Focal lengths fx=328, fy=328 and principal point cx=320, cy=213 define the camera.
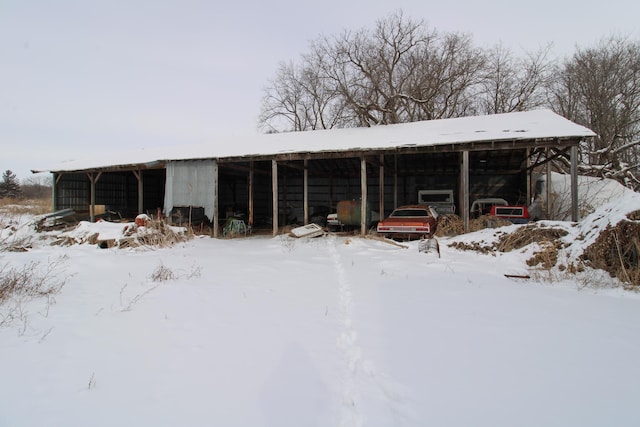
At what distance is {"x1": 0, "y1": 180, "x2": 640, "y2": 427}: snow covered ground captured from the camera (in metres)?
2.15

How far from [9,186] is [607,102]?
64.2 metres

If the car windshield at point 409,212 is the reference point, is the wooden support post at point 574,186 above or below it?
above

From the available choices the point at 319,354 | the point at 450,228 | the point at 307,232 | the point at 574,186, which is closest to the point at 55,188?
the point at 307,232

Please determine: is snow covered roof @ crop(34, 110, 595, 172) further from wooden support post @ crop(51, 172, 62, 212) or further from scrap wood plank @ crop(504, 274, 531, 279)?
scrap wood plank @ crop(504, 274, 531, 279)

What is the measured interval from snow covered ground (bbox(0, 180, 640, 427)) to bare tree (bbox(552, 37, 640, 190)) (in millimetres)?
18536

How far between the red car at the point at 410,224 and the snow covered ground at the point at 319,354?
4951 millimetres

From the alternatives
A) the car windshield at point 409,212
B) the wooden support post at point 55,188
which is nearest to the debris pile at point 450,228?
the car windshield at point 409,212

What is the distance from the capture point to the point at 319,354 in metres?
2.97

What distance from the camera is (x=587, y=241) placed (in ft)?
22.0

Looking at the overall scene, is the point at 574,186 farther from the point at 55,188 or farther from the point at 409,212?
the point at 55,188

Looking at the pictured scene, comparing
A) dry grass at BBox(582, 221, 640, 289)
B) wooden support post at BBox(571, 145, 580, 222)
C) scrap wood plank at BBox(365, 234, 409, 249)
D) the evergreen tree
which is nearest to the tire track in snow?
dry grass at BBox(582, 221, 640, 289)

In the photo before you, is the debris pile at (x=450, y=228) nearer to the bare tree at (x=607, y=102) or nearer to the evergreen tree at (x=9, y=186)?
the bare tree at (x=607, y=102)

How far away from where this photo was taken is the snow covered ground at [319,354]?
2.15 metres

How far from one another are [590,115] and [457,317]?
25.7 meters
